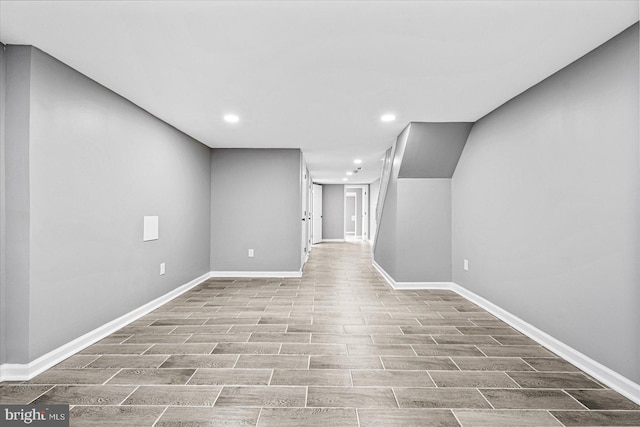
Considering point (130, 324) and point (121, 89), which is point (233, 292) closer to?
point (130, 324)

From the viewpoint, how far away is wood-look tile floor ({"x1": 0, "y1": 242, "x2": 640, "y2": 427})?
162cm

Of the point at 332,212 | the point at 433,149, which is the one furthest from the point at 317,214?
the point at 433,149

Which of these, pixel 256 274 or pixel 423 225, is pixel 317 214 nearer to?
pixel 256 274

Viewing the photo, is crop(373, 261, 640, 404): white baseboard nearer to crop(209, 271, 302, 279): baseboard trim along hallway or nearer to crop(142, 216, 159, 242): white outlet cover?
crop(209, 271, 302, 279): baseboard trim along hallway

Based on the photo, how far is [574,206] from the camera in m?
2.17

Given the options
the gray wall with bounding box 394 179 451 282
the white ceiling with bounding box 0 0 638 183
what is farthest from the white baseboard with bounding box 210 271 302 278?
the white ceiling with bounding box 0 0 638 183

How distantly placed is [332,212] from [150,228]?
28.3ft

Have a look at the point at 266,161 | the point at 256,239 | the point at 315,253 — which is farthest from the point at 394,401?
the point at 315,253

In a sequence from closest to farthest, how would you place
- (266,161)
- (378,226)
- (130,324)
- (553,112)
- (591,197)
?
(591,197) → (553,112) → (130,324) → (266,161) → (378,226)

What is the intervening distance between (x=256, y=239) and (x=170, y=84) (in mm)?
2966

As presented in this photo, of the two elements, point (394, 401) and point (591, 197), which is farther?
point (591, 197)

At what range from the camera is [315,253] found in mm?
8227

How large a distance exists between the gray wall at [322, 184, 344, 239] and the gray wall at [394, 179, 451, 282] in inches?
286

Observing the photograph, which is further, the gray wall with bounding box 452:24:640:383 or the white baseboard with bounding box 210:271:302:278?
the white baseboard with bounding box 210:271:302:278
